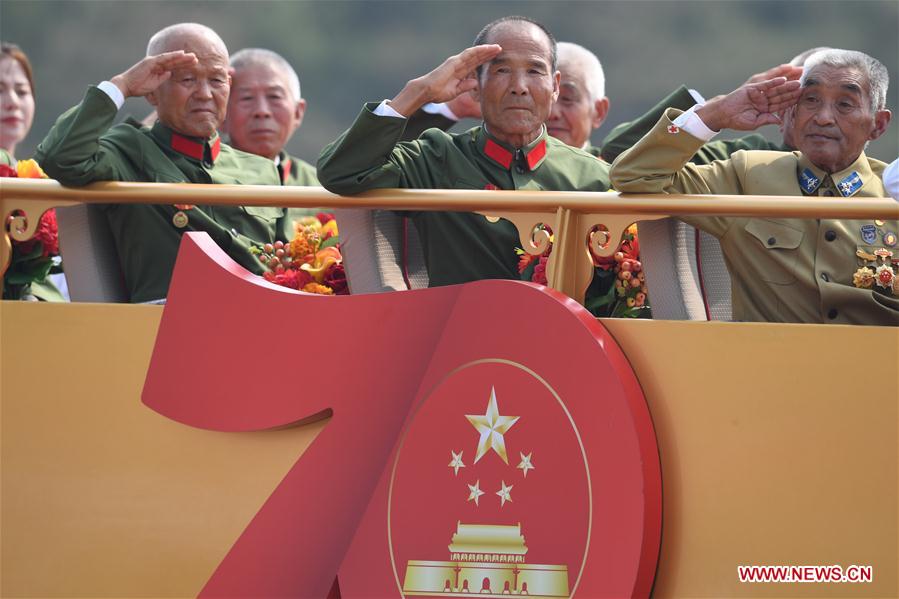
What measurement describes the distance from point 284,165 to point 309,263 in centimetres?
244

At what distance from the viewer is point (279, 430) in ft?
12.1

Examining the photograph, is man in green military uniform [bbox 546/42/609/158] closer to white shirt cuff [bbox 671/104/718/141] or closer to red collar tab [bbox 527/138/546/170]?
red collar tab [bbox 527/138/546/170]

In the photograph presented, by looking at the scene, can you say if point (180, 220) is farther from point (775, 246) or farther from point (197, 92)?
point (775, 246)

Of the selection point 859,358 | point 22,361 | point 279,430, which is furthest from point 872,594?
Result: point 22,361

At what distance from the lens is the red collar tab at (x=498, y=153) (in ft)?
14.0

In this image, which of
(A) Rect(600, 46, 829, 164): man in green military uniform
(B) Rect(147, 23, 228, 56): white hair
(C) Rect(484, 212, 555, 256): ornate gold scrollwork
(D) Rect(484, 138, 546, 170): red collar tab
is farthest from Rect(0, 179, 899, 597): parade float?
(B) Rect(147, 23, 228, 56): white hair

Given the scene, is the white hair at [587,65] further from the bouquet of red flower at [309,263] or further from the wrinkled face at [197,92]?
the bouquet of red flower at [309,263]

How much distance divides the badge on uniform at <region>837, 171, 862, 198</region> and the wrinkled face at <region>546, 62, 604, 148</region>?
1968mm

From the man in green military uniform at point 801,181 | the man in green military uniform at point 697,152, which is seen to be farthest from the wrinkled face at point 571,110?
the man in green military uniform at point 801,181

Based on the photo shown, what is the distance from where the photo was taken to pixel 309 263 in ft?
13.6

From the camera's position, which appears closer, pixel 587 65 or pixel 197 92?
pixel 197 92

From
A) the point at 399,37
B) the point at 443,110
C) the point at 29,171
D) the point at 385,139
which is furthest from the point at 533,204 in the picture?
the point at 399,37

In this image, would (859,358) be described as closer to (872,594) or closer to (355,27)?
(872,594)

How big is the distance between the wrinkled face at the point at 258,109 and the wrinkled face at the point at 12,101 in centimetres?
86
